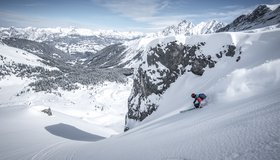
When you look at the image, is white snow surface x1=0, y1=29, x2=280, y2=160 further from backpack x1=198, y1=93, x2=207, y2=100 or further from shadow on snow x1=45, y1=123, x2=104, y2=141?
shadow on snow x1=45, y1=123, x2=104, y2=141

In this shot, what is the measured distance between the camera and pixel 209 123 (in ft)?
27.5

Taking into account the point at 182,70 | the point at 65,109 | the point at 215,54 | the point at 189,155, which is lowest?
the point at 65,109

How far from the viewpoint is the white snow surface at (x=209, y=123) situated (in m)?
5.49

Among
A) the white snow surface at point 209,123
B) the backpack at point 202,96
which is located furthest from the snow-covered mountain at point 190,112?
the backpack at point 202,96

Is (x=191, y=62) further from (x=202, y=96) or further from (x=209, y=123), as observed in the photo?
(x=209, y=123)

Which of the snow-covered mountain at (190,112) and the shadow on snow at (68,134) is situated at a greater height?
the snow-covered mountain at (190,112)

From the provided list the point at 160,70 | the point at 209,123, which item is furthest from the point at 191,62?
the point at 209,123

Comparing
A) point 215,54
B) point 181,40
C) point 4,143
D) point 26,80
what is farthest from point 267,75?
point 26,80

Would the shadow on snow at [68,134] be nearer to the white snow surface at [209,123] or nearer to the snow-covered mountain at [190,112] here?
the snow-covered mountain at [190,112]

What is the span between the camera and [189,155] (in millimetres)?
5910

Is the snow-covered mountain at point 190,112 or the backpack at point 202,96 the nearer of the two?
the snow-covered mountain at point 190,112

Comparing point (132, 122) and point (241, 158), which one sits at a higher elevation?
point (241, 158)

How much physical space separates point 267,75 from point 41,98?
78.5 meters

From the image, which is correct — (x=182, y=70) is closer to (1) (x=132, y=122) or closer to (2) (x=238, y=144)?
(1) (x=132, y=122)
